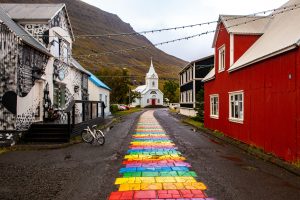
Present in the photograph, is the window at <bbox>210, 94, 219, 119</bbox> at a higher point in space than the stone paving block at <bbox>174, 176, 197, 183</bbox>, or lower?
higher

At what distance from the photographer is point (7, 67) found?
14867mm

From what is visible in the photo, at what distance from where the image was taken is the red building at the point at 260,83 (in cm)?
1067

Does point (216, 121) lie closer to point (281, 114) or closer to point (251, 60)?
point (251, 60)

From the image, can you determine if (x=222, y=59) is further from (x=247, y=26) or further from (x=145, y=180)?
(x=145, y=180)

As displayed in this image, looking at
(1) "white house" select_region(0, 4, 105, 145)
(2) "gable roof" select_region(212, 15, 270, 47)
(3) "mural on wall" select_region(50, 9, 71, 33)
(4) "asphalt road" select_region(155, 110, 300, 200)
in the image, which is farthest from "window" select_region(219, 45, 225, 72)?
(3) "mural on wall" select_region(50, 9, 71, 33)

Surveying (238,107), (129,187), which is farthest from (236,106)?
(129,187)

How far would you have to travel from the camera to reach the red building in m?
10.7

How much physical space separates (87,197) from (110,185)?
1002mm

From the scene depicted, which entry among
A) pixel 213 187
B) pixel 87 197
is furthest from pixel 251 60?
pixel 87 197

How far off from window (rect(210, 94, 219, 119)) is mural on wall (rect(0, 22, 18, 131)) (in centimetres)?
1186

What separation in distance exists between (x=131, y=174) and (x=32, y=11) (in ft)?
49.2

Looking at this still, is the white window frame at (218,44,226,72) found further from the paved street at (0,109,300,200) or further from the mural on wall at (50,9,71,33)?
the mural on wall at (50,9,71,33)

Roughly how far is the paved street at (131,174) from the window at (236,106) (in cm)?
310

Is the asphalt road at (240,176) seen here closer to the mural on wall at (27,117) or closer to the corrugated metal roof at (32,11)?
the mural on wall at (27,117)
